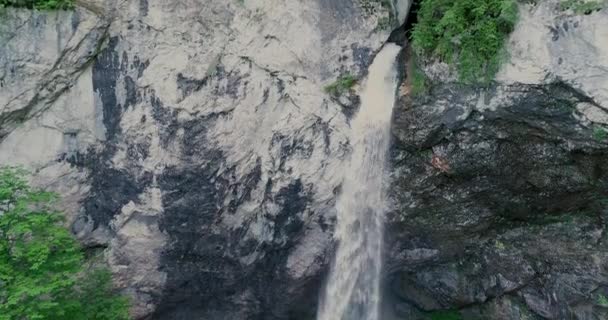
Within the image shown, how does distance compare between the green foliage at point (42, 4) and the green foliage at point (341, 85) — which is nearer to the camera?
the green foliage at point (42, 4)

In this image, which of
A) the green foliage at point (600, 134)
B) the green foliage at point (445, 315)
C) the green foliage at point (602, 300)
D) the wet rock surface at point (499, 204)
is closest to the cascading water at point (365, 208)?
the wet rock surface at point (499, 204)

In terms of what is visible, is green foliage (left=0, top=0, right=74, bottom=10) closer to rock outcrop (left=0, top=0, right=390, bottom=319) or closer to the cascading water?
rock outcrop (left=0, top=0, right=390, bottom=319)

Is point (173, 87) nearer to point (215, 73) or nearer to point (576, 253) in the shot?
point (215, 73)

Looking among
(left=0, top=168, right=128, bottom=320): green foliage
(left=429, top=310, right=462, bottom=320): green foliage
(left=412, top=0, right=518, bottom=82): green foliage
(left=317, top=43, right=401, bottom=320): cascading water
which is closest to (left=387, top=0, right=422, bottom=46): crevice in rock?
(left=317, top=43, right=401, bottom=320): cascading water

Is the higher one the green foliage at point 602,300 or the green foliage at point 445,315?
the green foliage at point 602,300

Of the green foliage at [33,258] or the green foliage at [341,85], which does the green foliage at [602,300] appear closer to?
the green foliage at [341,85]

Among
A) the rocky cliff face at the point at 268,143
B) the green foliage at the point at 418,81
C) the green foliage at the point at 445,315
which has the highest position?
the green foliage at the point at 418,81
